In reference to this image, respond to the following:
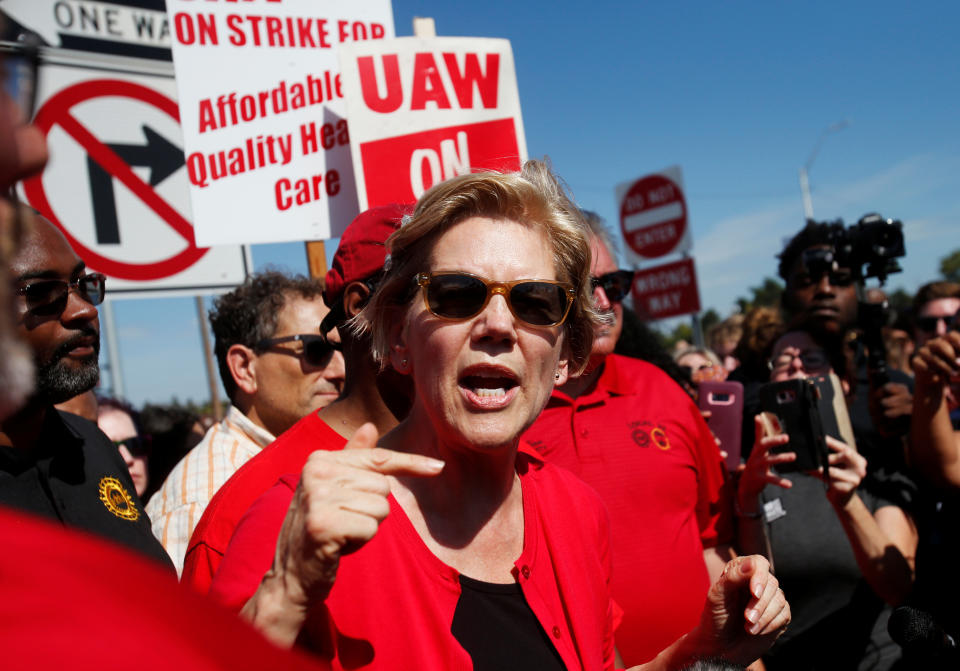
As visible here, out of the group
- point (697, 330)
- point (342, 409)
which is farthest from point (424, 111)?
point (697, 330)

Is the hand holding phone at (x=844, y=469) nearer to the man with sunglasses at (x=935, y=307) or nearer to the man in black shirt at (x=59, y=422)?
the man in black shirt at (x=59, y=422)

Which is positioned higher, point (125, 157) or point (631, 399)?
point (125, 157)

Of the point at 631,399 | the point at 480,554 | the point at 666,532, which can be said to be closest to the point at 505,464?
the point at 480,554

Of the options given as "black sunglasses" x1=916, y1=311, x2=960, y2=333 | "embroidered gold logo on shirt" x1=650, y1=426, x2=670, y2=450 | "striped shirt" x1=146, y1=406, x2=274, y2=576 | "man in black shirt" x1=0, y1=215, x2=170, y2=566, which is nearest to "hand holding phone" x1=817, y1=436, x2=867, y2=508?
"embroidered gold logo on shirt" x1=650, y1=426, x2=670, y2=450

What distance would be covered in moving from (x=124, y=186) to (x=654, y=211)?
6326 mm

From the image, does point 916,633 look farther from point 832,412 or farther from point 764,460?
point 832,412

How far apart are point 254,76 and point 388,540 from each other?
240 cm

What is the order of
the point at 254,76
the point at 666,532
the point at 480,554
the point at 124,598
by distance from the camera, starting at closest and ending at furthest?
the point at 124,598 < the point at 480,554 < the point at 666,532 < the point at 254,76

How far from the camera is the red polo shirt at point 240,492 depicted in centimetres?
183

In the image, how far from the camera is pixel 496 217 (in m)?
1.87

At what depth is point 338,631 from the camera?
146 cm

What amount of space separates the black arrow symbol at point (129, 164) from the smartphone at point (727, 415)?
Result: 2585 millimetres

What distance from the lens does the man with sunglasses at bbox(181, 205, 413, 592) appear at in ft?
6.18

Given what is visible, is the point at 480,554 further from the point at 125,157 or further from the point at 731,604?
the point at 125,157
